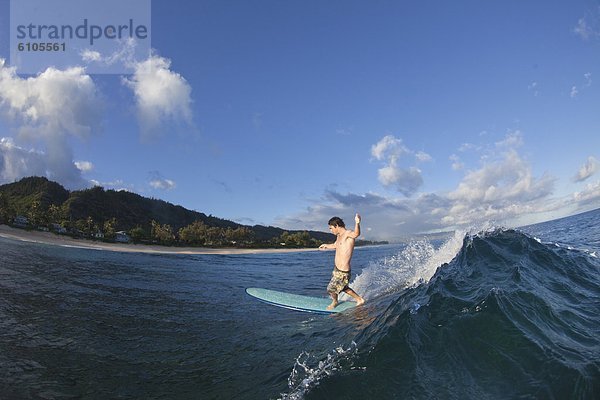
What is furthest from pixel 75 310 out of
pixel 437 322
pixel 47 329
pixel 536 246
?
pixel 536 246

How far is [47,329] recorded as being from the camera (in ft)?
24.9

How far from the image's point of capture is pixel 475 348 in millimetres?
4809

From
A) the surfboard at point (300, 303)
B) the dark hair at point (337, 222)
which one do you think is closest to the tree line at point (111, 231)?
the surfboard at point (300, 303)

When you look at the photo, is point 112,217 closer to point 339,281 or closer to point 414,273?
point 414,273

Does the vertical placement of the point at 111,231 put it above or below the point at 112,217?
below

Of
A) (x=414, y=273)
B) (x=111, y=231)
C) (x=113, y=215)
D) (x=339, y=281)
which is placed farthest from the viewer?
(x=113, y=215)

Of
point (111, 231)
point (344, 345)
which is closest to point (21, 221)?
point (111, 231)

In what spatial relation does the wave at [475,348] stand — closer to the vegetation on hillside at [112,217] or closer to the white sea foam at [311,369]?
the white sea foam at [311,369]

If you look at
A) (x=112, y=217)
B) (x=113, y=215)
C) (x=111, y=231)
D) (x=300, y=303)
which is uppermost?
(x=113, y=215)

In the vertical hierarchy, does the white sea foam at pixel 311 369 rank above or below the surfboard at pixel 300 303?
above

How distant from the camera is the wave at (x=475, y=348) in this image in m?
3.94

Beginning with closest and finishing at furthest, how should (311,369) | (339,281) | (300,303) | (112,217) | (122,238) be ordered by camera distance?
(311,369) < (339,281) < (300,303) < (122,238) < (112,217)

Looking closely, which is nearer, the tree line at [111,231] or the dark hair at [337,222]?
the dark hair at [337,222]

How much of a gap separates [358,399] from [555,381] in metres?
2.39
